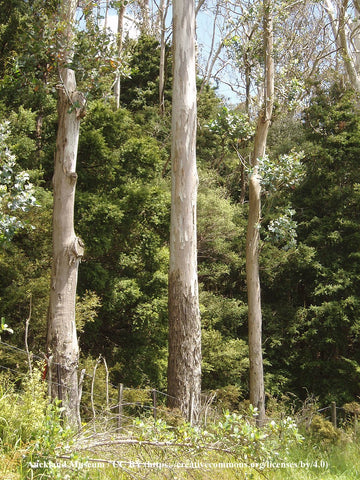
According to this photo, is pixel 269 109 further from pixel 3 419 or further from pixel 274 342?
pixel 3 419

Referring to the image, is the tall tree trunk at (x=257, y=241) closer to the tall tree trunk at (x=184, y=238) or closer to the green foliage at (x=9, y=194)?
the tall tree trunk at (x=184, y=238)

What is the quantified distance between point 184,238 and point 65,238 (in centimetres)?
170

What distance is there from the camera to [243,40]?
37.7ft

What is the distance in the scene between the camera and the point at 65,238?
764 cm

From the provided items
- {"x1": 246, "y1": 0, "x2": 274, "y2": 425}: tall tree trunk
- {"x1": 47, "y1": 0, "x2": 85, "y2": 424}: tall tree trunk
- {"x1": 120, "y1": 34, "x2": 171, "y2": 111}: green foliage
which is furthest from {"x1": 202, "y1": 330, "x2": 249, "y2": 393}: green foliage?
{"x1": 120, "y1": 34, "x2": 171, "y2": 111}: green foliage

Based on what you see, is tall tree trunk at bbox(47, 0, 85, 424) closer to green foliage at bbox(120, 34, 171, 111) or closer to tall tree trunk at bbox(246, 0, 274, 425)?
tall tree trunk at bbox(246, 0, 274, 425)

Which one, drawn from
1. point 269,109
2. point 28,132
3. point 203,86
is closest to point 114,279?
point 28,132

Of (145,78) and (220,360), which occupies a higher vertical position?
(145,78)

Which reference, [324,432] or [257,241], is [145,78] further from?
[324,432]

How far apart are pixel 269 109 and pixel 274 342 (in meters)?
7.23

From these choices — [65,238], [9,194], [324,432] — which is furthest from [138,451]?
[65,238]

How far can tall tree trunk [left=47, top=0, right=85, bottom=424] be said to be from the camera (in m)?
7.44

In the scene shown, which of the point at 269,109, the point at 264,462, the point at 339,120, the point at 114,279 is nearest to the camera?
the point at 264,462

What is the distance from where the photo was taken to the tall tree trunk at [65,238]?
24.4 feet
